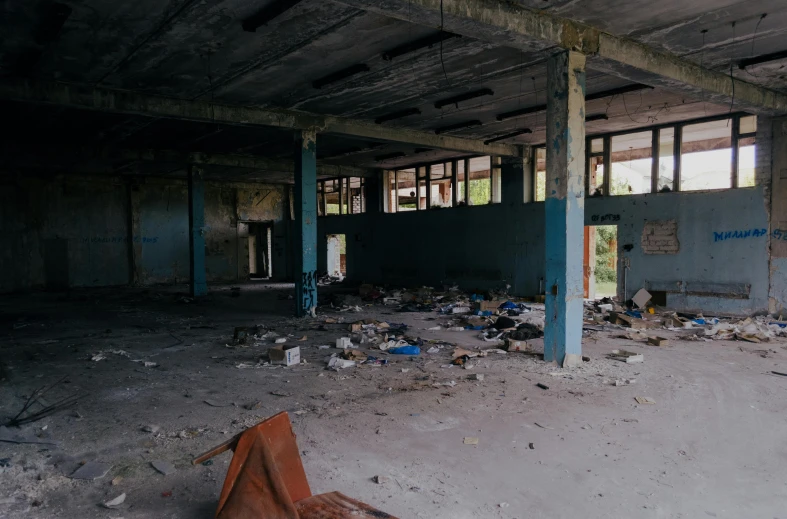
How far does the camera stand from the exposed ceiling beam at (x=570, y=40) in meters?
5.40

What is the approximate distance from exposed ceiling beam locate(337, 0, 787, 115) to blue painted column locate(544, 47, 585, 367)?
373 mm

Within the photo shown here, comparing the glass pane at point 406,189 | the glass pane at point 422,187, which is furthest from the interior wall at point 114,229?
the glass pane at point 422,187

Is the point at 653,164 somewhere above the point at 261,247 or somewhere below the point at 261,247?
above

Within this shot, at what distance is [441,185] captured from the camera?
17625 mm

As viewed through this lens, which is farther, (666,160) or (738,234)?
(666,160)

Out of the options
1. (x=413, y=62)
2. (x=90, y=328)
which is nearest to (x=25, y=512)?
(x=413, y=62)

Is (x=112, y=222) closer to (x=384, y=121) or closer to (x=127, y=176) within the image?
(x=127, y=176)

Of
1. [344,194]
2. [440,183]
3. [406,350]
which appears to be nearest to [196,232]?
[344,194]

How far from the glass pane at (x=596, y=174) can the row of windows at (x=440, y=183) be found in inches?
114

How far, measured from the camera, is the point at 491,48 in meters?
7.35

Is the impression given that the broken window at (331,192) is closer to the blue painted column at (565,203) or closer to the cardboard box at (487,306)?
the cardboard box at (487,306)

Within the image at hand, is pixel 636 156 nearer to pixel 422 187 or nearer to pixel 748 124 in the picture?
pixel 748 124

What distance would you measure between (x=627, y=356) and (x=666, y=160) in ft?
22.5

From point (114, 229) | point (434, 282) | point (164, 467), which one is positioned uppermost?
point (114, 229)
